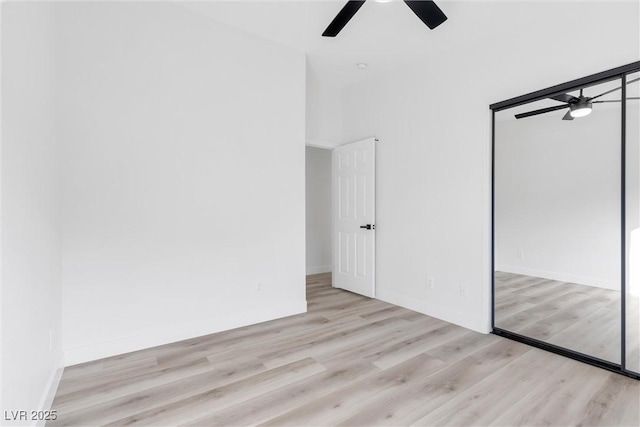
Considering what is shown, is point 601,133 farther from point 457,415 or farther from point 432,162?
point 457,415

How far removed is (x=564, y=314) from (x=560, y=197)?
1088mm

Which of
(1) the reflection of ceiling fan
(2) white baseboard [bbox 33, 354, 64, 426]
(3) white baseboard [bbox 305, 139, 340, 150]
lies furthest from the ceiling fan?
(2) white baseboard [bbox 33, 354, 64, 426]

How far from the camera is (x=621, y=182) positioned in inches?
92.4

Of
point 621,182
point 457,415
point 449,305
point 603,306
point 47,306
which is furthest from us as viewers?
point 449,305

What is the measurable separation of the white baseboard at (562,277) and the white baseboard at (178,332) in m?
2.23

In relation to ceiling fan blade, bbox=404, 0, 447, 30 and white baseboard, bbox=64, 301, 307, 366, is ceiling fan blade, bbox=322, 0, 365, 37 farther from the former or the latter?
white baseboard, bbox=64, 301, 307, 366

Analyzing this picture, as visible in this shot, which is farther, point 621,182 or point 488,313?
point 488,313

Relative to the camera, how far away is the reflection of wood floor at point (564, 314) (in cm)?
248

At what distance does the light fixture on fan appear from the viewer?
2535mm

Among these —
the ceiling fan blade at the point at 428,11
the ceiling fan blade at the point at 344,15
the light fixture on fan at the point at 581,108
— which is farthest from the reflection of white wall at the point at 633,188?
the ceiling fan blade at the point at 344,15

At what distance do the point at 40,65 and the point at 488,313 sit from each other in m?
4.06

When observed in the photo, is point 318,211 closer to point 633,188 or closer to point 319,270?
point 319,270

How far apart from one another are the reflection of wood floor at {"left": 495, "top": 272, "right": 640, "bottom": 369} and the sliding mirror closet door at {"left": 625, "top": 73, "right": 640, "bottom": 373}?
0.04 ft

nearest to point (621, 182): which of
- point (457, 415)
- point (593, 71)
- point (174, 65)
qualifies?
point (593, 71)
